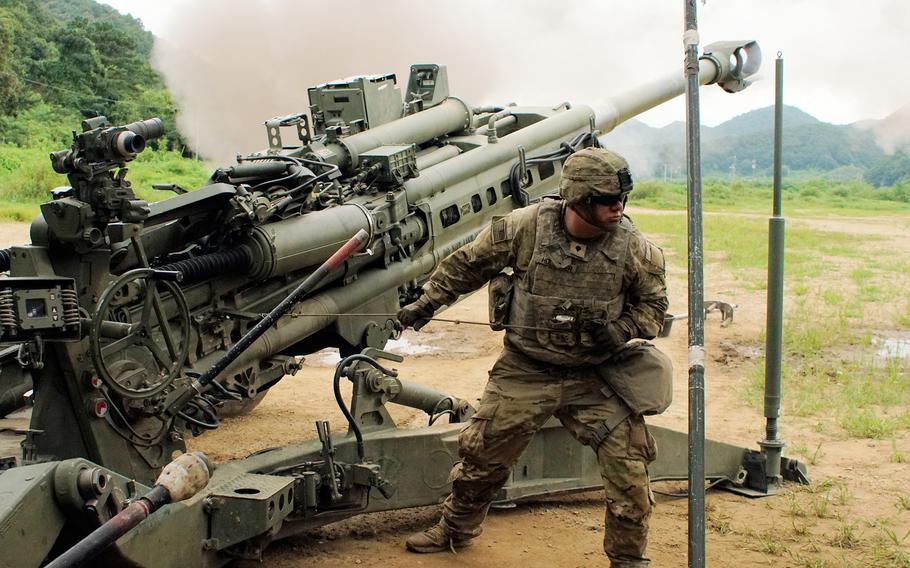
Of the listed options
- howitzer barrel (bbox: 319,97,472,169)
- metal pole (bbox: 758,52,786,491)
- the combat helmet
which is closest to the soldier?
the combat helmet

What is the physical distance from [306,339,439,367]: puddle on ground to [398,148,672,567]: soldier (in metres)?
4.75

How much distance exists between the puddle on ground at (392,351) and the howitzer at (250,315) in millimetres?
2134

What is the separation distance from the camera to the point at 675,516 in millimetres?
5832

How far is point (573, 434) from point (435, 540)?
862 mm

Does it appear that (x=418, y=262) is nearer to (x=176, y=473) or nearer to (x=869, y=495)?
(x=869, y=495)

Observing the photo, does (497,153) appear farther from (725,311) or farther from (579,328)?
(725,311)

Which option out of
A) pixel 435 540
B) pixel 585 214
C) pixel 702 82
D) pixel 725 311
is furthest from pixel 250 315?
pixel 725 311

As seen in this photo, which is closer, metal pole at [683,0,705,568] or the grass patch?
metal pole at [683,0,705,568]

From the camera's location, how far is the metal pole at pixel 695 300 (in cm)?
336

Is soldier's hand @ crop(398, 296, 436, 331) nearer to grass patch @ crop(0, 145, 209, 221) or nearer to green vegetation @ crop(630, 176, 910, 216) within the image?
grass patch @ crop(0, 145, 209, 221)

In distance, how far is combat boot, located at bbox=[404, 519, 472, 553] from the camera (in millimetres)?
5180

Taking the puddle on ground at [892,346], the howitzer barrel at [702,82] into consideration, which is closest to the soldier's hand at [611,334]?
the howitzer barrel at [702,82]

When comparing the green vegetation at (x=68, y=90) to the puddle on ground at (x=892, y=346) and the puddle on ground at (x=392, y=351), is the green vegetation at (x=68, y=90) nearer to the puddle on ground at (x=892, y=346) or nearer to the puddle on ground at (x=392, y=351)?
the puddle on ground at (x=392, y=351)

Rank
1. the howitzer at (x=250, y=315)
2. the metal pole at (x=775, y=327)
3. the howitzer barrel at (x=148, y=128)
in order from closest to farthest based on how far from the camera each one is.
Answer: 1. the howitzer at (x=250, y=315)
2. the howitzer barrel at (x=148, y=128)
3. the metal pole at (x=775, y=327)
